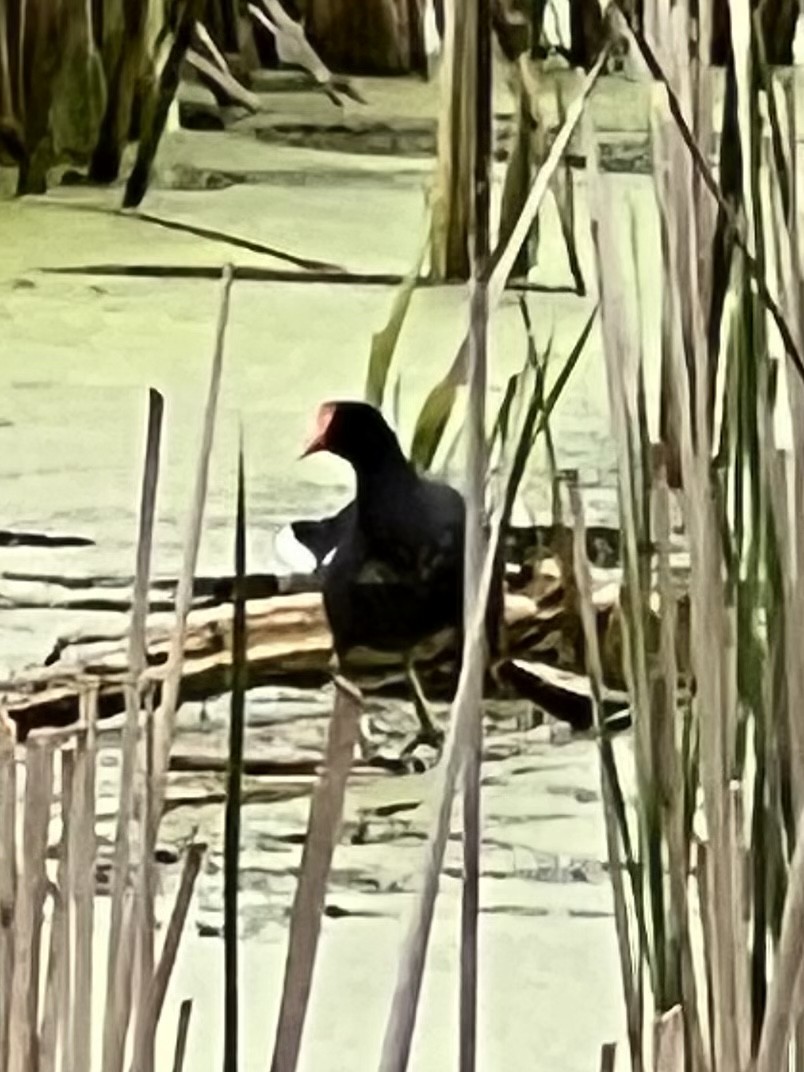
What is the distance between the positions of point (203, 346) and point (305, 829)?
0.22 metres

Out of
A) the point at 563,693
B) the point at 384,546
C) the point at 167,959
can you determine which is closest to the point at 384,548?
the point at 384,546

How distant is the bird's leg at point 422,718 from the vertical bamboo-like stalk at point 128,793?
0.40 ft

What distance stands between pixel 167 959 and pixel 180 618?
6.1 inches

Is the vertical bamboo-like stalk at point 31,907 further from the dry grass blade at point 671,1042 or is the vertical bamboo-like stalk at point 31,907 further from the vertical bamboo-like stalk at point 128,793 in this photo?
the dry grass blade at point 671,1042

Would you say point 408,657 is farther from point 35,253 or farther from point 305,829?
point 35,253

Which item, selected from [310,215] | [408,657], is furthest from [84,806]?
[310,215]

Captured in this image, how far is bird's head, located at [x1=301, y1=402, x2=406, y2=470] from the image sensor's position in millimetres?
927

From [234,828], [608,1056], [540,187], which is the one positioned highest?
[540,187]

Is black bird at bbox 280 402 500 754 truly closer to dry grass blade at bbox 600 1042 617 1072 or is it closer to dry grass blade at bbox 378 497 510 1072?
dry grass blade at bbox 378 497 510 1072

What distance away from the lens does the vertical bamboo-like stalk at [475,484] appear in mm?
905

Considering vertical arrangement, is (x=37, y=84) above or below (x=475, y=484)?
above

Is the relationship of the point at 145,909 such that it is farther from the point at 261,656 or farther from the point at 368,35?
the point at 368,35

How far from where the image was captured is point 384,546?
94 cm

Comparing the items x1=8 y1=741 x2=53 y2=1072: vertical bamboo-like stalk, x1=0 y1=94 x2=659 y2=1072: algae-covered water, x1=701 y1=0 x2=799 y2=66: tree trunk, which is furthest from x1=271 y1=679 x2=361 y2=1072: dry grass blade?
x1=701 y1=0 x2=799 y2=66: tree trunk
